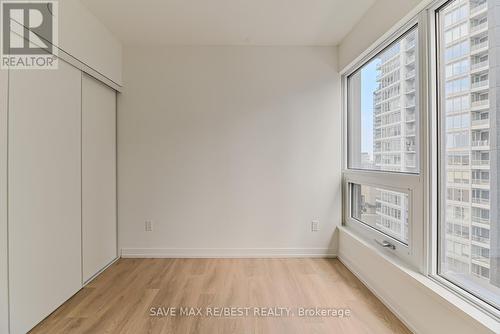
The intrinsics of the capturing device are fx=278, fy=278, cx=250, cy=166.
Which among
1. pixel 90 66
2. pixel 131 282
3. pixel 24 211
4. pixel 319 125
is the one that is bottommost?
pixel 131 282

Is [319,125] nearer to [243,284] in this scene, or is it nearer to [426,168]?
[426,168]

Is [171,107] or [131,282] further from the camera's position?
[171,107]

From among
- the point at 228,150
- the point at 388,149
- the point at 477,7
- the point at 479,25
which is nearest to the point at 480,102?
the point at 479,25

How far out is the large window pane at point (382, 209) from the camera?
231cm

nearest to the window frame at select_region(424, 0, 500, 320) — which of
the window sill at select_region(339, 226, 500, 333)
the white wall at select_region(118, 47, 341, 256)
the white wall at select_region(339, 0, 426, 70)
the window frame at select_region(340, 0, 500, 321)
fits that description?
the window frame at select_region(340, 0, 500, 321)

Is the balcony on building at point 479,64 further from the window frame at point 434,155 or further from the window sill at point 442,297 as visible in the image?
the window sill at point 442,297

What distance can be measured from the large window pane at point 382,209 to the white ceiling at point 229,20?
1.77 metres

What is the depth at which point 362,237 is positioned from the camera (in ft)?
9.78

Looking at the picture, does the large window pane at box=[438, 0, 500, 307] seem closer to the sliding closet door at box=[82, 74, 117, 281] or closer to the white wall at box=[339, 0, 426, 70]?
the white wall at box=[339, 0, 426, 70]

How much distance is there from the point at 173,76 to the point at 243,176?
59.5 inches

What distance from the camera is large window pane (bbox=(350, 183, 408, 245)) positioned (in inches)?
91.0

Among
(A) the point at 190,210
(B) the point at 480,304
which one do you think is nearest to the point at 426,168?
(B) the point at 480,304
